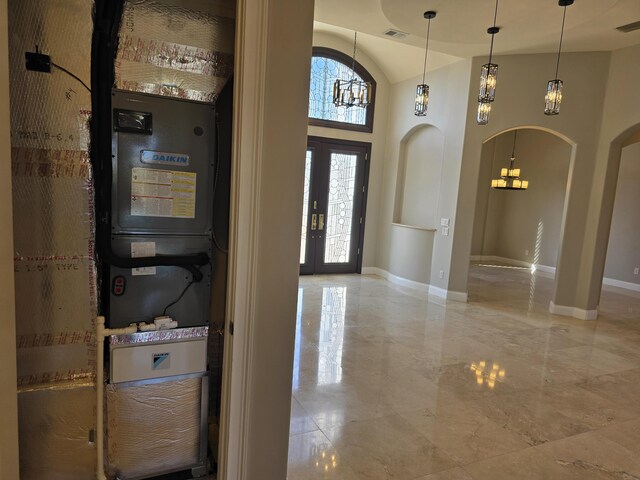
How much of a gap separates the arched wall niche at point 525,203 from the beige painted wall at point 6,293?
10410 mm

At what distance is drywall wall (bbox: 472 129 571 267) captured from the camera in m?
9.69

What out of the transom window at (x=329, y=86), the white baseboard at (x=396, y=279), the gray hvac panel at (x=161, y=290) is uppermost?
the transom window at (x=329, y=86)

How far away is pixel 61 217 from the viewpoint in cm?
166

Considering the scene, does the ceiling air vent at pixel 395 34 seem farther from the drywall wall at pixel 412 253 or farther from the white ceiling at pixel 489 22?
the drywall wall at pixel 412 253

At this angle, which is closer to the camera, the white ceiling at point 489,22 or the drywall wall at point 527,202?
the white ceiling at point 489,22

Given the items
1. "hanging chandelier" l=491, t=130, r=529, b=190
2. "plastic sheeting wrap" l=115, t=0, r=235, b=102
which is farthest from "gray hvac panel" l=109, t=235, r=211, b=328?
"hanging chandelier" l=491, t=130, r=529, b=190

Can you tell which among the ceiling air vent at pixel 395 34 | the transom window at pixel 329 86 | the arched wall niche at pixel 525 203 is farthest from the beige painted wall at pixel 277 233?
the arched wall niche at pixel 525 203

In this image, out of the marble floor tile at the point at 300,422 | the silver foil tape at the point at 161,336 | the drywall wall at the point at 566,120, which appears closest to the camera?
the silver foil tape at the point at 161,336

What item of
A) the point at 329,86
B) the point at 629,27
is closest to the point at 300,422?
the point at 629,27

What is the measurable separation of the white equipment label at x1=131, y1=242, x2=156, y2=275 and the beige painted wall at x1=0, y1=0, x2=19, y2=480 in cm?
48

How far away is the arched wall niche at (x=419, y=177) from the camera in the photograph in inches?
270

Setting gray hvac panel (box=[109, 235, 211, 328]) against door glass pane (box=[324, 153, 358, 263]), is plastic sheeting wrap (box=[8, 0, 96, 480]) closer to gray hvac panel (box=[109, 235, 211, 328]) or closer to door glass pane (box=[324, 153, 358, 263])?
gray hvac panel (box=[109, 235, 211, 328])

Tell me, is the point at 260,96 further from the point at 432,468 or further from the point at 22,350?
the point at 432,468

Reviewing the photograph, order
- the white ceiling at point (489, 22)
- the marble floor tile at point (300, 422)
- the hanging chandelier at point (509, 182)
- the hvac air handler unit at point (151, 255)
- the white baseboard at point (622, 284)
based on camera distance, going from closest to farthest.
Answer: the hvac air handler unit at point (151, 255) < the marble floor tile at point (300, 422) < the white ceiling at point (489, 22) < the white baseboard at point (622, 284) < the hanging chandelier at point (509, 182)
